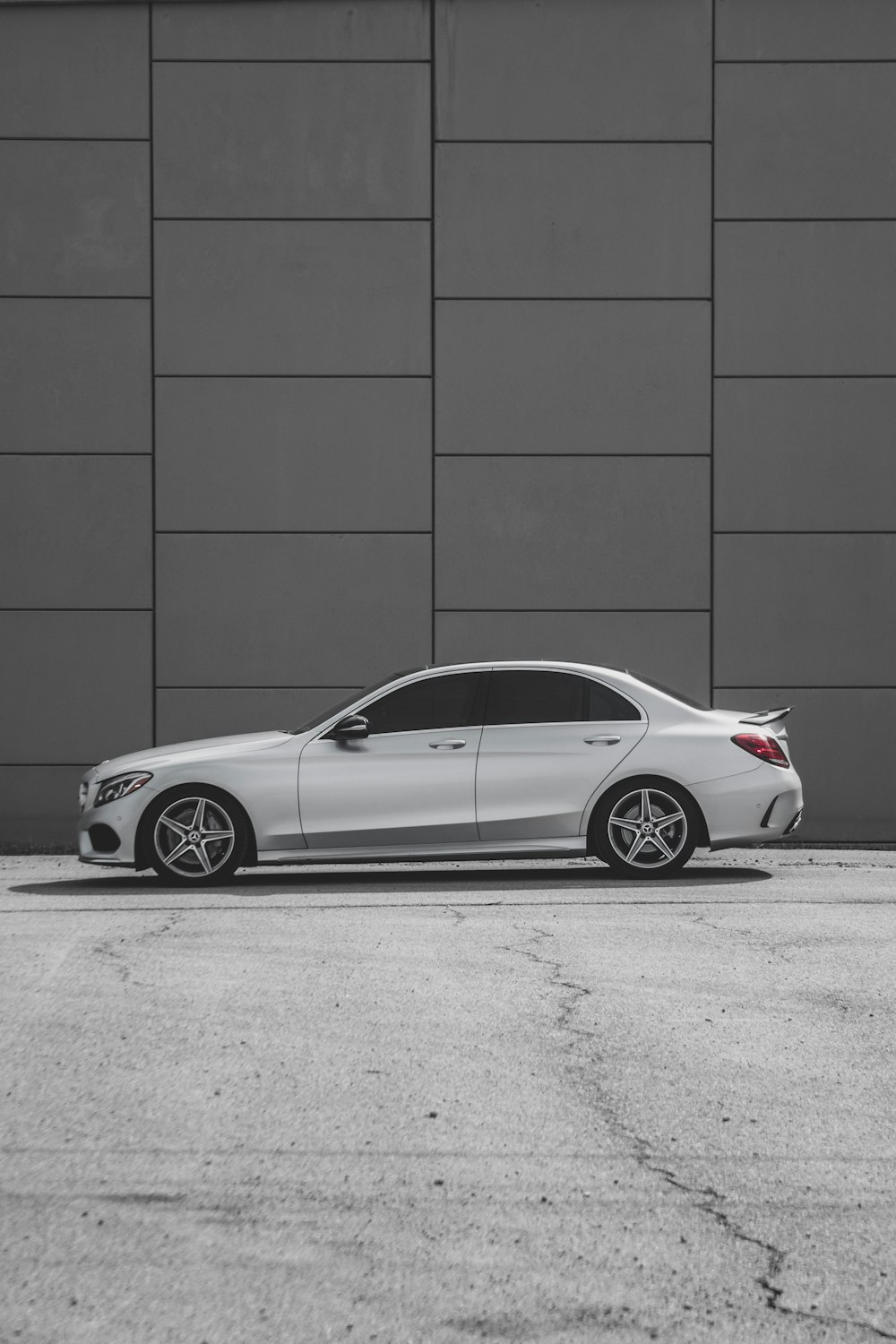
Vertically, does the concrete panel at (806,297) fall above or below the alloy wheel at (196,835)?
above

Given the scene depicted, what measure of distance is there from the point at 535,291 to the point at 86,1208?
42.6 feet

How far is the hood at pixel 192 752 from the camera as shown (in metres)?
11.1

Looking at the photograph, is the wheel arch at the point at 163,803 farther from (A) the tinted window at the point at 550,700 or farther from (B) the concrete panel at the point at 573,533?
(B) the concrete panel at the point at 573,533

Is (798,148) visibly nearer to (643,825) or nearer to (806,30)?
(806,30)

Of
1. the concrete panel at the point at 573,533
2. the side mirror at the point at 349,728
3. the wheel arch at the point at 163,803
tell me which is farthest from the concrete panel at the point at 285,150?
the wheel arch at the point at 163,803

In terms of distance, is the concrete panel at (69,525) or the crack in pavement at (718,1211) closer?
the crack in pavement at (718,1211)

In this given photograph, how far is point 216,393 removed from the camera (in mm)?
15828

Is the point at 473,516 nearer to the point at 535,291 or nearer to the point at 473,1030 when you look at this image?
the point at 535,291

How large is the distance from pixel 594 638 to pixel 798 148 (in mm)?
5235

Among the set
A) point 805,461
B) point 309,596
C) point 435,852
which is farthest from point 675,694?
point 309,596

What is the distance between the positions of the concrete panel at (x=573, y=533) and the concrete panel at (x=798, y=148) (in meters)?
2.74

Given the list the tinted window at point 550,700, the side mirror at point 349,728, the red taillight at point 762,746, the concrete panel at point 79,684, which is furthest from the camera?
the concrete panel at point 79,684

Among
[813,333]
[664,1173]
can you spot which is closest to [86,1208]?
[664,1173]

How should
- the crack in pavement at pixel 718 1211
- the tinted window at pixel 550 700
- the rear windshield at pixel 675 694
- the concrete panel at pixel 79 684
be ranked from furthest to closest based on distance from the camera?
1. the concrete panel at pixel 79 684
2. the rear windshield at pixel 675 694
3. the tinted window at pixel 550 700
4. the crack in pavement at pixel 718 1211
